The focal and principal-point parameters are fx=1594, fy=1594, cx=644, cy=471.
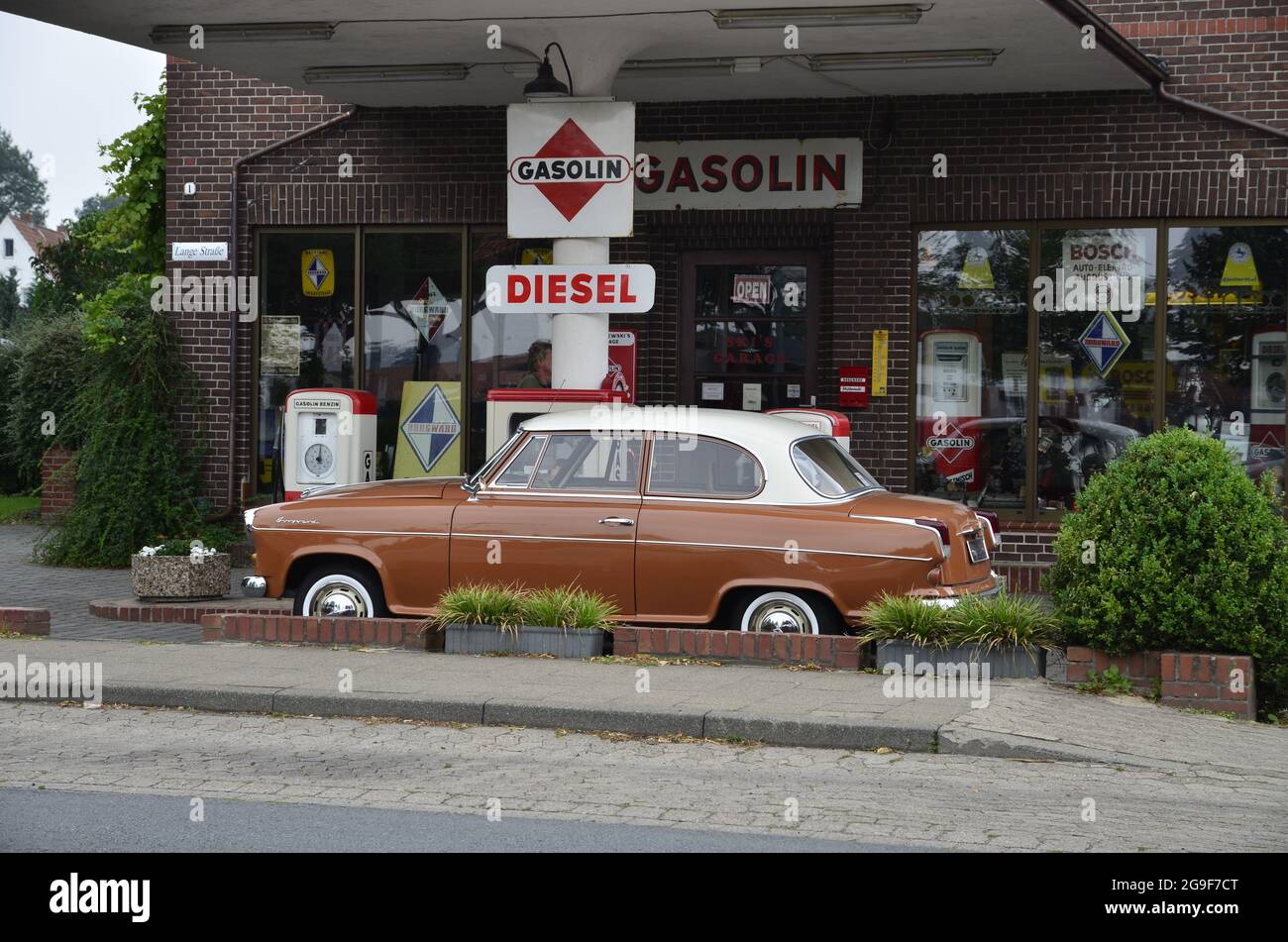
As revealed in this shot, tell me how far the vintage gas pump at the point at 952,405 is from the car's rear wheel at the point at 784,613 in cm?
525

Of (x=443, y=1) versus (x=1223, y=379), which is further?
(x=1223, y=379)

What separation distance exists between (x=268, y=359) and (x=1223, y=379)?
9.16 meters

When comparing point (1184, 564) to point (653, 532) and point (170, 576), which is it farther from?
point (170, 576)

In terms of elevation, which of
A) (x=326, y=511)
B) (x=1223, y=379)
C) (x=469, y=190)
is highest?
(x=469, y=190)

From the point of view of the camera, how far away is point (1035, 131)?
1422 cm

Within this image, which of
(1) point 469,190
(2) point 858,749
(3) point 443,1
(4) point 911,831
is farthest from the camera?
(1) point 469,190

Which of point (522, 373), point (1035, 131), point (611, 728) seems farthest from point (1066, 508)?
point (611, 728)

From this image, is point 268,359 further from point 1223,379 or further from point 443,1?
point 1223,379

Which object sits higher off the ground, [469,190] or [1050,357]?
[469,190]

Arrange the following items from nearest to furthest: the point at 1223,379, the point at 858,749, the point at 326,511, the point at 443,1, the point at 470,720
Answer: the point at 858,749
the point at 470,720
the point at 326,511
the point at 443,1
the point at 1223,379

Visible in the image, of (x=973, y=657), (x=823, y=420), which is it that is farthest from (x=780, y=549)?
(x=823, y=420)

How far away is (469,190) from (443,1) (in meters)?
4.06

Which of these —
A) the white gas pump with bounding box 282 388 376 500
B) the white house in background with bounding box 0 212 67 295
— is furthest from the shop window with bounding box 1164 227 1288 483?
the white house in background with bounding box 0 212 67 295

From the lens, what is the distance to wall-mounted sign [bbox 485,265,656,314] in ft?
40.8
